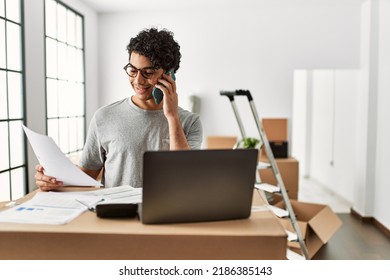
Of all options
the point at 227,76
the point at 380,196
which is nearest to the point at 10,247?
the point at 227,76

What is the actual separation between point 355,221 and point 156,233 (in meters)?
3.46

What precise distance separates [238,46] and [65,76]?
3.96ft

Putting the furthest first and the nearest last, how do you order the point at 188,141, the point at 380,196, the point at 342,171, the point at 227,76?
the point at 342,171, the point at 380,196, the point at 227,76, the point at 188,141

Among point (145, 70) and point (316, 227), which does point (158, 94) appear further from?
point (316, 227)

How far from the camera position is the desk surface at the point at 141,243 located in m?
0.81

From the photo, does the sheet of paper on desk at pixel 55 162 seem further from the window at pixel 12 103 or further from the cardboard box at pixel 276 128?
the cardboard box at pixel 276 128

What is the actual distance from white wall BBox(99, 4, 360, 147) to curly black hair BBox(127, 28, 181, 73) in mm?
611

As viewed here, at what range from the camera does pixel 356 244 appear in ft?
10.3

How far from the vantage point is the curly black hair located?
4.49ft

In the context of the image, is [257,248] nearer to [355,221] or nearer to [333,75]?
[355,221]

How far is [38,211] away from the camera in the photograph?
944mm

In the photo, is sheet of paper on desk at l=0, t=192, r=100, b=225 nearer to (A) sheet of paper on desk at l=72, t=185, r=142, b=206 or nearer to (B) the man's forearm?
(A) sheet of paper on desk at l=72, t=185, r=142, b=206

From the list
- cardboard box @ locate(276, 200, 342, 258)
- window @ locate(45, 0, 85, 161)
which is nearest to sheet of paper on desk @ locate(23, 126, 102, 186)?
window @ locate(45, 0, 85, 161)

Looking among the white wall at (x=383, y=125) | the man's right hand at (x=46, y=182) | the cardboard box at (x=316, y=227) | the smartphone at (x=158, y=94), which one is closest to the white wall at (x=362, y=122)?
the white wall at (x=383, y=125)
